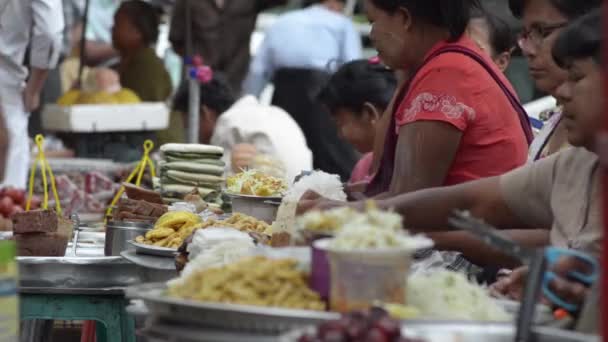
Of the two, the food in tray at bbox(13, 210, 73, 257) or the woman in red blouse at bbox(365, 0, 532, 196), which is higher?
the woman in red blouse at bbox(365, 0, 532, 196)

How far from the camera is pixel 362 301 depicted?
8.40 feet

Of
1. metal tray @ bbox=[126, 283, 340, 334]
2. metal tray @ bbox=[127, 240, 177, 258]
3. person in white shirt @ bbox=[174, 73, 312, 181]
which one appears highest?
person in white shirt @ bbox=[174, 73, 312, 181]

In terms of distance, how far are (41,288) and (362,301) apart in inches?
68.3

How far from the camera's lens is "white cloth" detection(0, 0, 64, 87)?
8.82 metres

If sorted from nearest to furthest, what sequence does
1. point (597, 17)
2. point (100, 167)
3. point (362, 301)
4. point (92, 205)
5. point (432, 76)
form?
point (362, 301) → point (597, 17) → point (432, 76) → point (92, 205) → point (100, 167)

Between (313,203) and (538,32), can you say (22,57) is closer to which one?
(538,32)

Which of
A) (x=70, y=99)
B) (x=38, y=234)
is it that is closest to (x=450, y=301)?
(x=38, y=234)

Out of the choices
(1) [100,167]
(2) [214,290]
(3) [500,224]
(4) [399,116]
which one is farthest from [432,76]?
(1) [100,167]

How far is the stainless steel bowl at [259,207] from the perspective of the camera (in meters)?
4.63

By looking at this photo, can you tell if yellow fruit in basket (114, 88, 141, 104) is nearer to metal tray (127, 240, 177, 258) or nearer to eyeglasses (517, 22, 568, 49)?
metal tray (127, 240, 177, 258)

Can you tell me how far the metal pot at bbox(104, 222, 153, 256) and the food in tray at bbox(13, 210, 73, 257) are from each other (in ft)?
0.72

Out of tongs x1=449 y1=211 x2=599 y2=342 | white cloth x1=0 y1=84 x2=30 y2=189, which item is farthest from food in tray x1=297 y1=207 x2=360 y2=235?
white cloth x1=0 y1=84 x2=30 y2=189

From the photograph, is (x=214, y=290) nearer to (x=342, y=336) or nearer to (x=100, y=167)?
(x=342, y=336)

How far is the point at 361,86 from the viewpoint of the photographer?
6141mm
